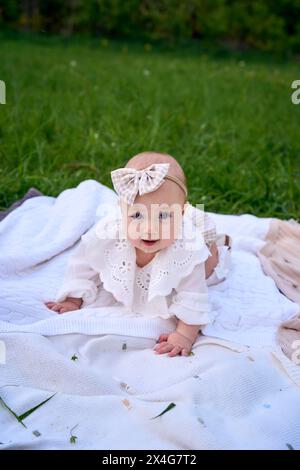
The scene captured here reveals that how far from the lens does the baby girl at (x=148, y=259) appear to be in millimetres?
2109

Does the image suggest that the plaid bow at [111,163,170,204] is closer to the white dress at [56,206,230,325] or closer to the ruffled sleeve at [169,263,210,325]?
the white dress at [56,206,230,325]

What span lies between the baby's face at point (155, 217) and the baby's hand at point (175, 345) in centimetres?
28

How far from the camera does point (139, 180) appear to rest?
81.7 inches

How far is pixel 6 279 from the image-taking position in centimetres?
256

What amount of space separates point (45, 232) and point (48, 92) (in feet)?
8.93

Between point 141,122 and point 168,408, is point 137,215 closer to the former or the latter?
point 168,408

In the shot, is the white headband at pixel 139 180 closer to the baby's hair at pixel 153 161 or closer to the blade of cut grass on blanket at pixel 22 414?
the baby's hair at pixel 153 161

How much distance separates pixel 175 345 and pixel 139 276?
28cm

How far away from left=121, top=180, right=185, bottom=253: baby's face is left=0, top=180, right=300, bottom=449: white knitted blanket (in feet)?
0.87

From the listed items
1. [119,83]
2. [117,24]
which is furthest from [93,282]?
[117,24]

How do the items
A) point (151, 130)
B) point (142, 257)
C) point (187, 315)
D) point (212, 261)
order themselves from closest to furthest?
point (187, 315) < point (142, 257) < point (212, 261) < point (151, 130)

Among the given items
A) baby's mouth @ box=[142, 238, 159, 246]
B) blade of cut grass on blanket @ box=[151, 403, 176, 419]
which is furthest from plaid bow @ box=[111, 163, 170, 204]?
blade of cut grass on blanket @ box=[151, 403, 176, 419]

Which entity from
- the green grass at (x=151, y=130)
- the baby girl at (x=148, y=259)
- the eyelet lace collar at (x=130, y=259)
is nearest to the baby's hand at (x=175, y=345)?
the baby girl at (x=148, y=259)

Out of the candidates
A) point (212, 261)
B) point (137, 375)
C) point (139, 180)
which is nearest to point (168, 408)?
point (137, 375)
